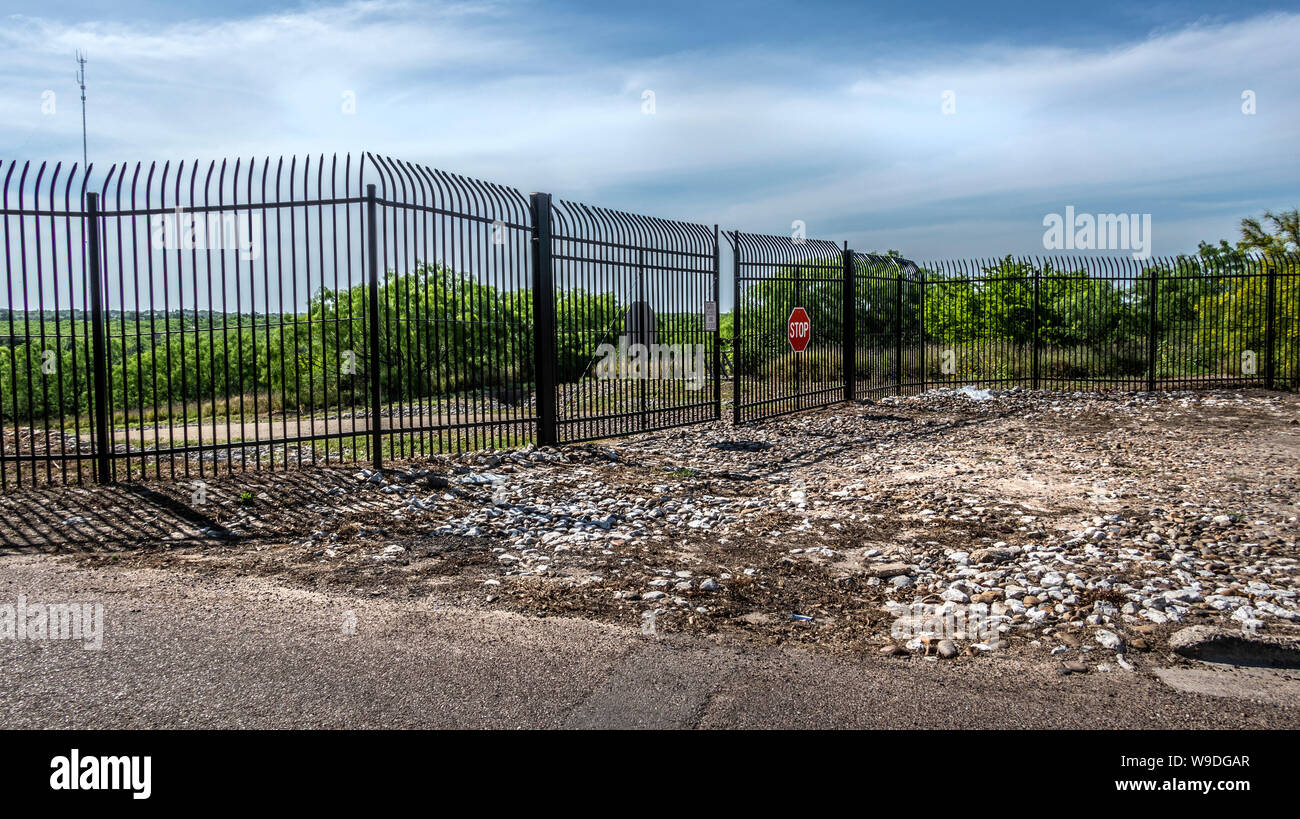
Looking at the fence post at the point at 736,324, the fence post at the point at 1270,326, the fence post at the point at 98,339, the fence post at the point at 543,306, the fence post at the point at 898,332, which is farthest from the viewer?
the fence post at the point at 1270,326

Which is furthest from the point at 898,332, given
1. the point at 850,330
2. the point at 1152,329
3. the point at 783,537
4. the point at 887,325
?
the point at 783,537

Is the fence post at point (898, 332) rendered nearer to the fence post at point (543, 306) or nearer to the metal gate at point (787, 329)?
the metal gate at point (787, 329)

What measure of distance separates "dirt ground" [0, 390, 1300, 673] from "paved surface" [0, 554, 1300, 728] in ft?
1.08

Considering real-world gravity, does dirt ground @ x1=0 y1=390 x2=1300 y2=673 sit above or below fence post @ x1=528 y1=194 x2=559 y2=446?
below

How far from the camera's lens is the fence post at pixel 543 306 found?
10.2 m

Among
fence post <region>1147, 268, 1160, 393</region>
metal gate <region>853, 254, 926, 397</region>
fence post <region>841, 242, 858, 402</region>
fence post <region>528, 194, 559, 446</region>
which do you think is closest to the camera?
fence post <region>528, 194, 559, 446</region>

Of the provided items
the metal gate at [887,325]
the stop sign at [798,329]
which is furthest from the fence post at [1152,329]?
the stop sign at [798,329]

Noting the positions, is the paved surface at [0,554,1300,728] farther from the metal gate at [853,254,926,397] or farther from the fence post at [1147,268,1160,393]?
the fence post at [1147,268,1160,393]

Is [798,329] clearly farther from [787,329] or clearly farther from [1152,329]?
[1152,329]

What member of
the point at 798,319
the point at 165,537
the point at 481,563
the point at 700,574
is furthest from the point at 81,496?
the point at 798,319

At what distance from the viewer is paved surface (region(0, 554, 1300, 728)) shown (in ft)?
11.6

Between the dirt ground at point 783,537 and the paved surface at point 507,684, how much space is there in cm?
33

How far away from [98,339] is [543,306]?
4491 mm

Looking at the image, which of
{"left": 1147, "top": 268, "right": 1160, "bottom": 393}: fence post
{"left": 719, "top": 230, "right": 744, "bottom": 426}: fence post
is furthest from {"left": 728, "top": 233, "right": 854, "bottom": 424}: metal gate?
{"left": 1147, "top": 268, "right": 1160, "bottom": 393}: fence post
